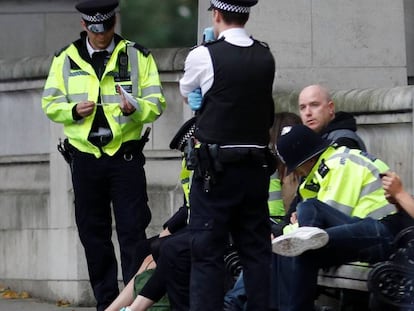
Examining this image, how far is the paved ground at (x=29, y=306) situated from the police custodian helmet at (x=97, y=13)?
95.2 inches

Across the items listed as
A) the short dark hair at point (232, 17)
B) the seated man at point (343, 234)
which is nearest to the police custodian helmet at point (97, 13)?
the short dark hair at point (232, 17)

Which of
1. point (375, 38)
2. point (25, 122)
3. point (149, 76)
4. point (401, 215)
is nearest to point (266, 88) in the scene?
point (401, 215)

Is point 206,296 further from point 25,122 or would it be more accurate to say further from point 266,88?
point 25,122

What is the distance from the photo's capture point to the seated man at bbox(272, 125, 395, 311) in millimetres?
8891

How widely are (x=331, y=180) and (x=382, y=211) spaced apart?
348 millimetres

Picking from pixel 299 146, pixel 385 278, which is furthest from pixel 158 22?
pixel 385 278

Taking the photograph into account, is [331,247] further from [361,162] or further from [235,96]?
[235,96]

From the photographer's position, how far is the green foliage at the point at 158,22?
29594 mm

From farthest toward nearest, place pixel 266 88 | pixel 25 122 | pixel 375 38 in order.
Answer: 1. pixel 25 122
2. pixel 375 38
3. pixel 266 88

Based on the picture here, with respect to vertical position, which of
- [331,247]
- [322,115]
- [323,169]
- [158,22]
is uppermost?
[158,22]

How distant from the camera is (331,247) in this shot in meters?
8.70

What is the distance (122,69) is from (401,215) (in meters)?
2.19

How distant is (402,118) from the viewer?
396 inches

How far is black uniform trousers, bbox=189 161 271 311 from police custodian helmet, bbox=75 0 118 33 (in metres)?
1.87
